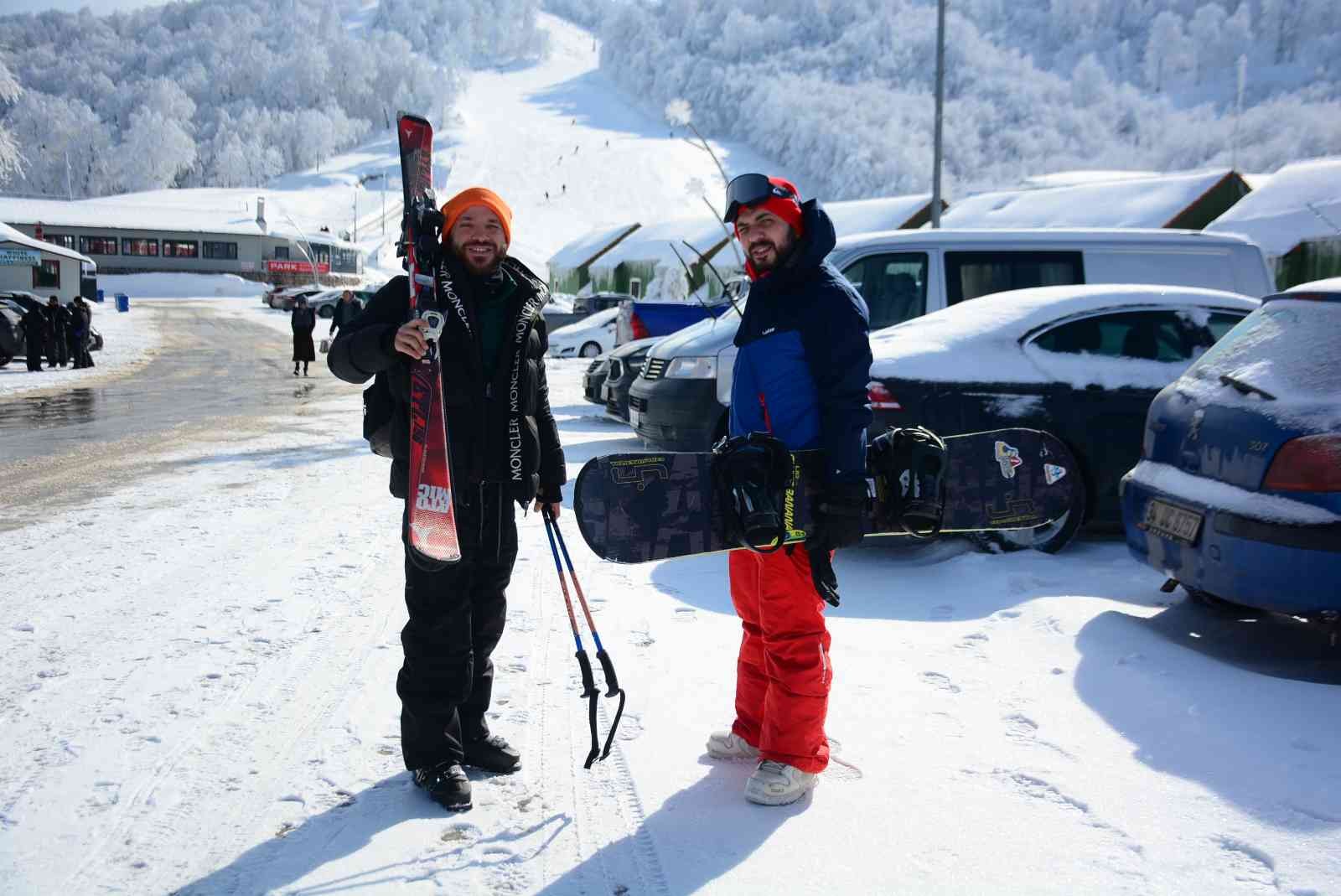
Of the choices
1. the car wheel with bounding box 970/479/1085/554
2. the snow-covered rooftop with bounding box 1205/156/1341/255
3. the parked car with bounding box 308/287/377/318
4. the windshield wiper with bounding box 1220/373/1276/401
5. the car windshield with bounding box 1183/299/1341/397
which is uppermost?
the snow-covered rooftop with bounding box 1205/156/1341/255

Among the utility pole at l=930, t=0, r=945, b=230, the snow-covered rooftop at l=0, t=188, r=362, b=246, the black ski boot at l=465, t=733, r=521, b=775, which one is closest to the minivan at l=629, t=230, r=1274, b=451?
the black ski boot at l=465, t=733, r=521, b=775

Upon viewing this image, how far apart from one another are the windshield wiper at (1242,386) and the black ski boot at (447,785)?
3.48 m

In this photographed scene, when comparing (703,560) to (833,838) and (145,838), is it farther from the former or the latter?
(145,838)

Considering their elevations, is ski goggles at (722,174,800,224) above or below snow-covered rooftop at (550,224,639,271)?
below

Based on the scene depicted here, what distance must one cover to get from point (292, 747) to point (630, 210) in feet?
350

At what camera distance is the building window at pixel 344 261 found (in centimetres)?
8556

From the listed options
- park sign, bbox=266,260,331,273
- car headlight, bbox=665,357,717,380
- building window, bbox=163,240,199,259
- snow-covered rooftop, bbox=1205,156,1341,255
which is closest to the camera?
car headlight, bbox=665,357,717,380

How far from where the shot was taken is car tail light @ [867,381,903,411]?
5.86 m

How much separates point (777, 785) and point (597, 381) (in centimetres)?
974

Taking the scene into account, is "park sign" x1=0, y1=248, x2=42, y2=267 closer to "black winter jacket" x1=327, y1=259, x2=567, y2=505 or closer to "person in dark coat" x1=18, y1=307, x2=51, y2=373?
"person in dark coat" x1=18, y1=307, x2=51, y2=373

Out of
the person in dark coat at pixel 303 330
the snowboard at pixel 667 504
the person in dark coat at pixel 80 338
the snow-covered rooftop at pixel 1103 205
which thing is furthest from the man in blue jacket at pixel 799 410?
the snow-covered rooftop at pixel 1103 205

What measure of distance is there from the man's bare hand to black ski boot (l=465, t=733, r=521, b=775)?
131 centimetres

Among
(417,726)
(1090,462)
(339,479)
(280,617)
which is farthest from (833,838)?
(339,479)

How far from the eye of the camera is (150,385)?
17.9 metres
